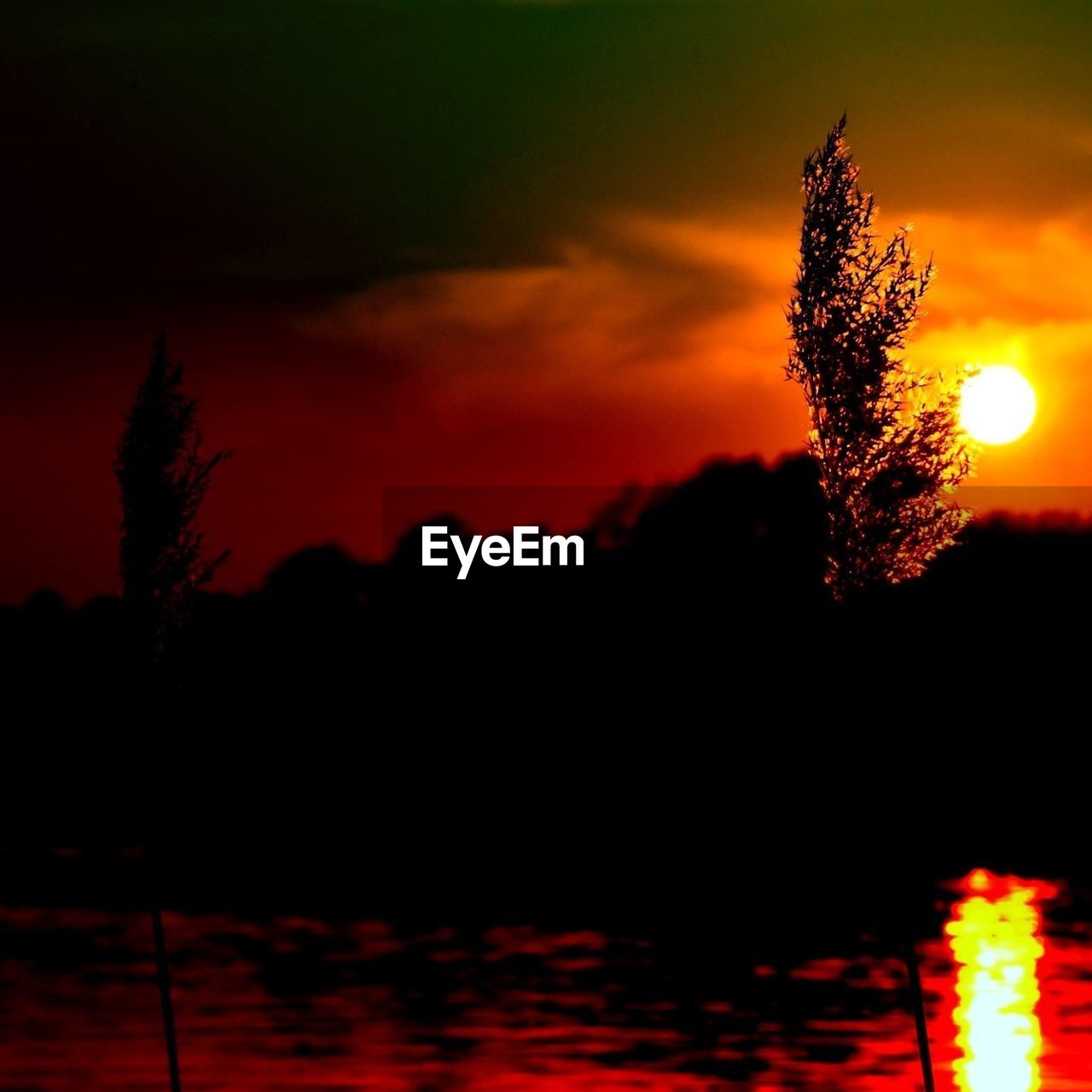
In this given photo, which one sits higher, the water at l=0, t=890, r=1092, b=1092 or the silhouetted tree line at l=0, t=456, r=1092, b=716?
the silhouetted tree line at l=0, t=456, r=1092, b=716

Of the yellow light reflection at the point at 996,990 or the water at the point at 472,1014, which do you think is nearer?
the yellow light reflection at the point at 996,990

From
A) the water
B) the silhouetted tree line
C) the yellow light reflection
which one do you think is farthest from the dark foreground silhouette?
the water

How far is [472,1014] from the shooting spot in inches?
1446

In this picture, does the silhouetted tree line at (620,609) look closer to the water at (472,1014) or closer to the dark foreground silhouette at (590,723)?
the dark foreground silhouette at (590,723)

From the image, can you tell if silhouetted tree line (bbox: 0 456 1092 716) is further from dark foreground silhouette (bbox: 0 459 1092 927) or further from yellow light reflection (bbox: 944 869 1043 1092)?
yellow light reflection (bbox: 944 869 1043 1092)

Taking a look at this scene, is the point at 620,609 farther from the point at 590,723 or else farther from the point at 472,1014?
the point at 472,1014

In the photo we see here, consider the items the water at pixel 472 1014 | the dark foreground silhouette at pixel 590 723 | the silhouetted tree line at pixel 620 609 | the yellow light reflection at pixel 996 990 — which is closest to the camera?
the yellow light reflection at pixel 996 990

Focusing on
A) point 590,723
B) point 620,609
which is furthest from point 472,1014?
point 590,723

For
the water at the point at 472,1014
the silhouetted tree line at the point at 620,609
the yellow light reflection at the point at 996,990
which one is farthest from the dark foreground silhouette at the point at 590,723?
the water at the point at 472,1014

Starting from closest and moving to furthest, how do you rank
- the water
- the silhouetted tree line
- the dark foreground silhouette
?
the water < the dark foreground silhouette < the silhouetted tree line

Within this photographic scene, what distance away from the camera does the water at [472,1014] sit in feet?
95.2

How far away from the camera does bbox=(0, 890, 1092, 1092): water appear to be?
2902 centimetres

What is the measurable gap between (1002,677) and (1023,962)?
68421 mm

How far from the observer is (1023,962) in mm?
44844
